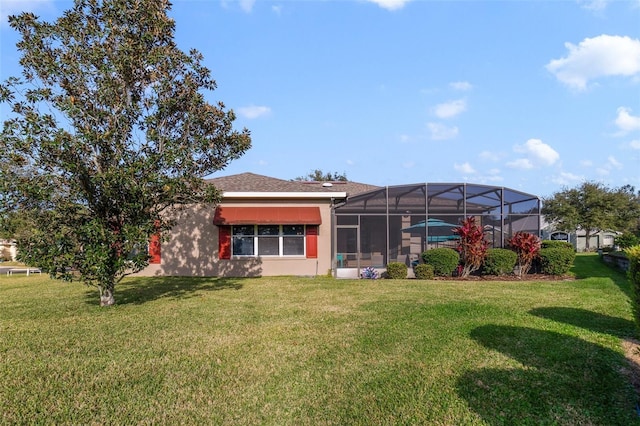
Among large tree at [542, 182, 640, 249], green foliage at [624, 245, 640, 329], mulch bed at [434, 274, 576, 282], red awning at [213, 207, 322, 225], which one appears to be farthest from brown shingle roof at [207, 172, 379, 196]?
large tree at [542, 182, 640, 249]

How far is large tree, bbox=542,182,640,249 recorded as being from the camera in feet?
127

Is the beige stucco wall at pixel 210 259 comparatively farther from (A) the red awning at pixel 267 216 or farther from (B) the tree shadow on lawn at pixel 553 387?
(B) the tree shadow on lawn at pixel 553 387

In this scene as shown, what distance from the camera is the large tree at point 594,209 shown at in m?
38.6

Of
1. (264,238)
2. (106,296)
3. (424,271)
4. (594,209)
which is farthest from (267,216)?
(594,209)

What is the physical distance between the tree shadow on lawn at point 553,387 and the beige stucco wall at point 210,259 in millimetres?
11835

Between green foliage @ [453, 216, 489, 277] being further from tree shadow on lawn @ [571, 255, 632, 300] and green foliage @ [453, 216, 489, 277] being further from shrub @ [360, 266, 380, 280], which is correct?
tree shadow on lawn @ [571, 255, 632, 300]

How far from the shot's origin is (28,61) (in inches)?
361

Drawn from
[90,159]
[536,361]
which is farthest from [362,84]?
[536,361]

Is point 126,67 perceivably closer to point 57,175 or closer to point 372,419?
point 57,175

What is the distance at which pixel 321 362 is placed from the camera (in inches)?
232

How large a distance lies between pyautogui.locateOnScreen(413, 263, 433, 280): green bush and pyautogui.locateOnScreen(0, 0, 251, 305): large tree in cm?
1098

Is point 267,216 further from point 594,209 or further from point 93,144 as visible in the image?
point 594,209

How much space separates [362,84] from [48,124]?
12248 millimetres

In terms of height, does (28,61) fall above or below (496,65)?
below
